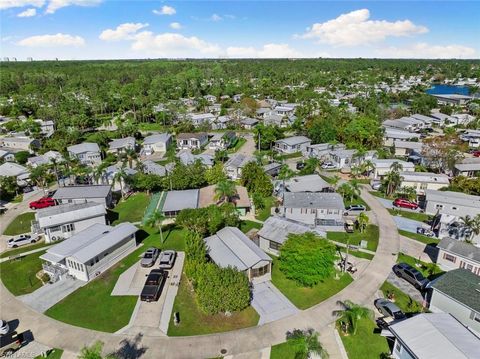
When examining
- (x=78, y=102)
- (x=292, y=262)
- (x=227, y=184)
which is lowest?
(x=292, y=262)

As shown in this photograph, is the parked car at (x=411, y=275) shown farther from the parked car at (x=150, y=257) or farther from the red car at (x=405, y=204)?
the parked car at (x=150, y=257)

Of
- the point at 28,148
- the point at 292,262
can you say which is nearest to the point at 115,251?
the point at 292,262

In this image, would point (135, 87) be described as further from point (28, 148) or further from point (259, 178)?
point (259, 178)

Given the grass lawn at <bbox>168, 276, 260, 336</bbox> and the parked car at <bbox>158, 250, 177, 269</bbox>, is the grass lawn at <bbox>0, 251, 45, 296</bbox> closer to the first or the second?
the parked car at <bbox>158, 250, 177, 269</bbox>

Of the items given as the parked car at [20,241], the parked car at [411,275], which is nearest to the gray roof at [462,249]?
the parked car at [411,275]

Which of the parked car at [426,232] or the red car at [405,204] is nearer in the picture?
the parked car at [426,232]

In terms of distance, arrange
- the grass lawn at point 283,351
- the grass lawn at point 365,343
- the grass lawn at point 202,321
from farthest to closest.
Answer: the grass lawn at point 202,321, the grass lawn at point 365,343, the grass lawn at point 283,351

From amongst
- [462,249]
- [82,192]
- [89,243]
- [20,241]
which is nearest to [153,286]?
[89,243]

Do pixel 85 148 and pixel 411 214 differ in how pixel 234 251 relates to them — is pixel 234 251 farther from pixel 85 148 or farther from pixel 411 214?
pixel 85 148
